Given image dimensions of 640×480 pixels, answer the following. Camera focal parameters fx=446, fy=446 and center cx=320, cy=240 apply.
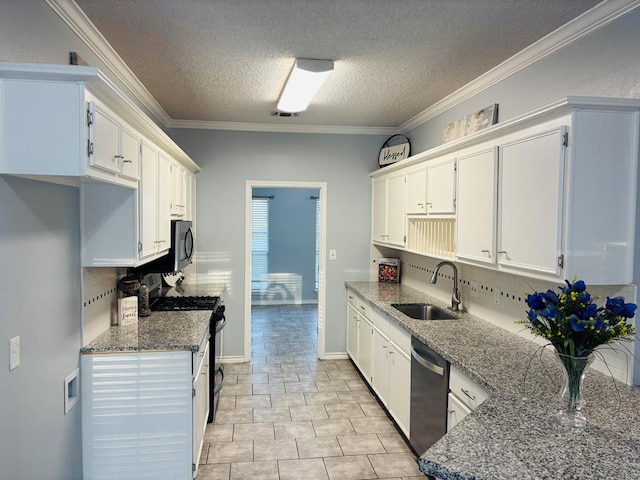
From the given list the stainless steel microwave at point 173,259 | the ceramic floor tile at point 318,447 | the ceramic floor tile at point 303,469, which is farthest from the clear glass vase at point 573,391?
the stainless steel microwave at point 173,259

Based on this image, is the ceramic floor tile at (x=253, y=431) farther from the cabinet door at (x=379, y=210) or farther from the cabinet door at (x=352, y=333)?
the cabinet door at (x=379, y=210)

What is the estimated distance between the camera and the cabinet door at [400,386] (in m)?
3.12

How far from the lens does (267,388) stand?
14.0 ft

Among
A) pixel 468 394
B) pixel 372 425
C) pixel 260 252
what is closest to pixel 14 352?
pixel 468 394

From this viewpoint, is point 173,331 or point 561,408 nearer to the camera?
point 561,408

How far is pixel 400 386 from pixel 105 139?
253cm

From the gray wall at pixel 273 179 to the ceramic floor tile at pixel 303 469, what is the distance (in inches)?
84.5

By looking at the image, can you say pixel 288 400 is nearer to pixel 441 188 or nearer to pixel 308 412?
pixel 308 412

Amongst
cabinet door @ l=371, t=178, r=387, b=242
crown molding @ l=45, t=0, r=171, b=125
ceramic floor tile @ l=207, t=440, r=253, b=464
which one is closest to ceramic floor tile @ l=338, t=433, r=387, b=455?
ceramic floor tile @ l=207, t=440, r=253, b=464

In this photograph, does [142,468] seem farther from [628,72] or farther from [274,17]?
[628,72]

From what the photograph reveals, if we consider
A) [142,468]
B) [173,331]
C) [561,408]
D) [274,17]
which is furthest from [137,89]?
[561,408]

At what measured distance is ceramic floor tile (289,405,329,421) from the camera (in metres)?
3.65

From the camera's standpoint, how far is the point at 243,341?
4984mm

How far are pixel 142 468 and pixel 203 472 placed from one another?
0.48 m
